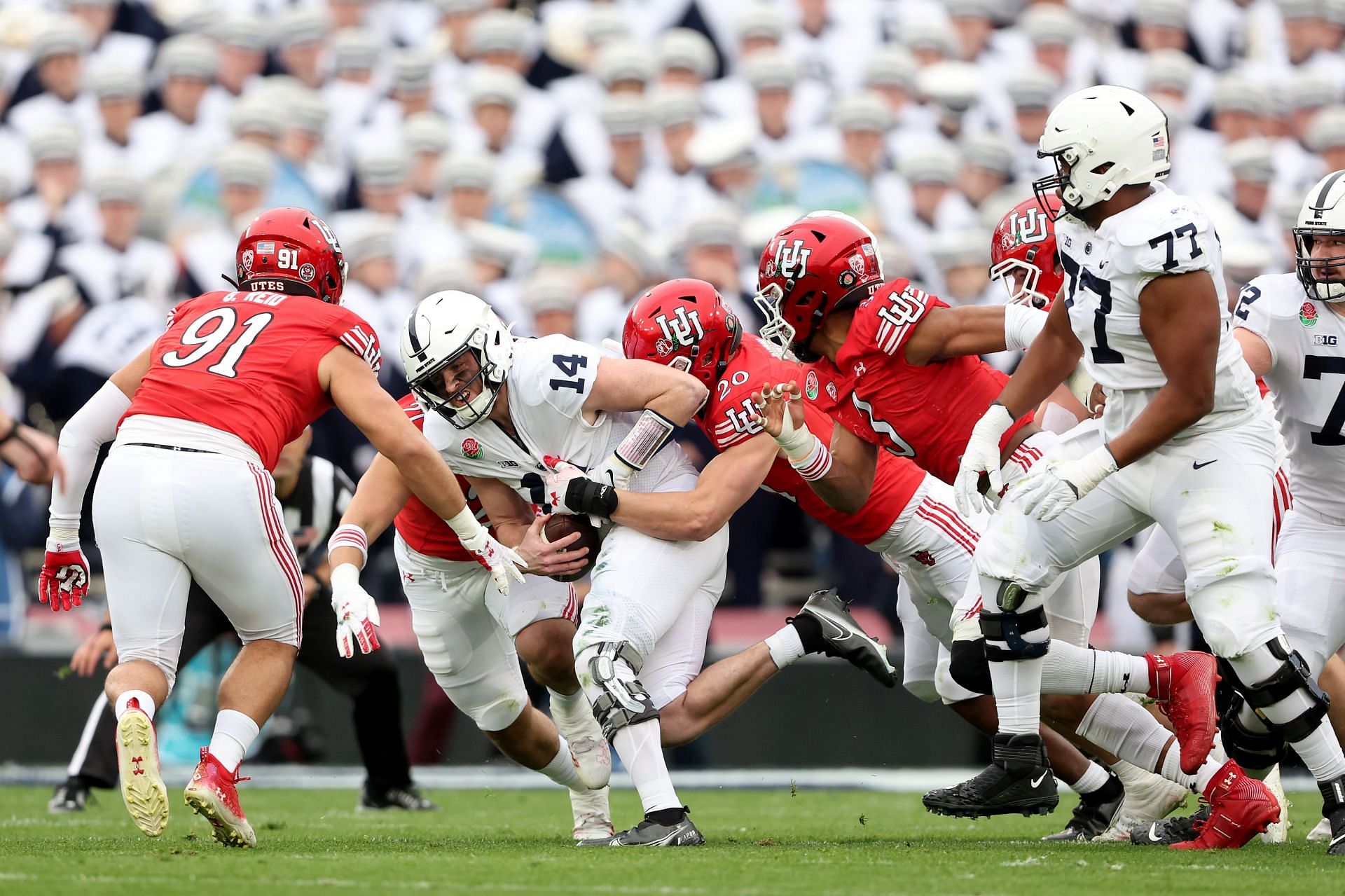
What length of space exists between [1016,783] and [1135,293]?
5.54 ft

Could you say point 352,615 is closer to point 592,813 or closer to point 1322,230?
point 592,813

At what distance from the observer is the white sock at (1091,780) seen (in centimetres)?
692

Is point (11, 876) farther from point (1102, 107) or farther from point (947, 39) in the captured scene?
point (947, 39)

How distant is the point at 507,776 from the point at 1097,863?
19.2ft

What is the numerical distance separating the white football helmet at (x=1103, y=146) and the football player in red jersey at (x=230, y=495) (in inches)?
88.8

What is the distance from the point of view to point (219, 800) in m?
5.83

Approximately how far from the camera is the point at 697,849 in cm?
607

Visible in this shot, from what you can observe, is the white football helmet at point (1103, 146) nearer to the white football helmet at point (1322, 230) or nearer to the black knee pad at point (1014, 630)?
the white football helmet at point (1322, 230)

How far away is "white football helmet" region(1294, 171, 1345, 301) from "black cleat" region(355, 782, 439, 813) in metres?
4.84

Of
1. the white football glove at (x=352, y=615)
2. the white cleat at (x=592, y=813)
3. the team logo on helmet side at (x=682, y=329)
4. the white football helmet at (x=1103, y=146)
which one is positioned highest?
the white football helmet at (x=1103, y=146)

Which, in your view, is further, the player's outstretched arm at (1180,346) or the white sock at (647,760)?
the white sock at (647,760)

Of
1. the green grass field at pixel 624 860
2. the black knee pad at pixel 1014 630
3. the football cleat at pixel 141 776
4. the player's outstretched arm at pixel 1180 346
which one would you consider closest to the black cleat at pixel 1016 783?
the green grass field at pixel 624 860

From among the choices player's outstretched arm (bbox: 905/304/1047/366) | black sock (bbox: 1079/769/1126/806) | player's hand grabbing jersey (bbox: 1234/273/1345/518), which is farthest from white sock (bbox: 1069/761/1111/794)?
player's outstretched arm (bbox: 905/304/1047/366)

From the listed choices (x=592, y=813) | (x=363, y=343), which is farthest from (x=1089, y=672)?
(x=363, y=343)
